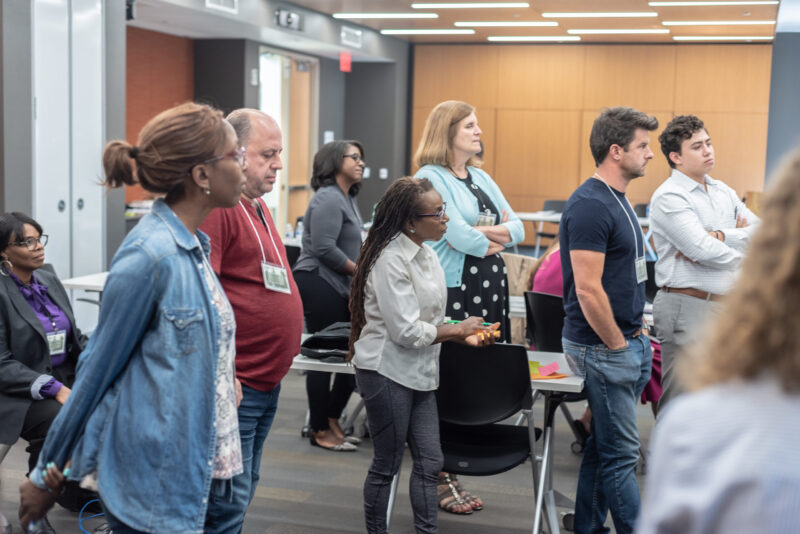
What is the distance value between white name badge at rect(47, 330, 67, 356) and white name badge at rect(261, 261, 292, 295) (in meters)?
1.46

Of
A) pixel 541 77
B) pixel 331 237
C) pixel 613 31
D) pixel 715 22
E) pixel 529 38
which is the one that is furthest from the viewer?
pixel 541 77

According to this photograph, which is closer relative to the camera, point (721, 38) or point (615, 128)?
point (615, 128)

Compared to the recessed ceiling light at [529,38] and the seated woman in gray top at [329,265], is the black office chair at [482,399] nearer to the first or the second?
the seated woman in gray top at [329,265]

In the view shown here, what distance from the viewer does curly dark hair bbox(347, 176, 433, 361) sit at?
9.09 ft

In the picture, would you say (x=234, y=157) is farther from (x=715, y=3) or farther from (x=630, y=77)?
(x=630, y=77)

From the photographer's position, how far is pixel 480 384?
307 centimetres

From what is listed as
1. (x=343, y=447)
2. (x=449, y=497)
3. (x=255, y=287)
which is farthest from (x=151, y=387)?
(x=343, y=447)

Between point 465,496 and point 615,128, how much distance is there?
1.73m

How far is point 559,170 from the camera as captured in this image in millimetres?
13703

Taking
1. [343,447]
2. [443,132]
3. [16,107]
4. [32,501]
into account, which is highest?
[16,107]

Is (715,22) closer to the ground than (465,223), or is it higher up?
higher up

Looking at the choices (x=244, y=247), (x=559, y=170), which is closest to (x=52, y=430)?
(x=244, y=247)

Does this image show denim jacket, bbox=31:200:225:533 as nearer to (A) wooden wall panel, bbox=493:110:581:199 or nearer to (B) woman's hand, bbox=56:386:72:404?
(B) woman's hand, bbox=56:386:72:404

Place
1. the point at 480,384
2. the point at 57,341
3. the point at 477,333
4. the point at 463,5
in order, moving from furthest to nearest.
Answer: the point at 463,5, the point at 57,341, the point at 480,384, the point at 477,333
